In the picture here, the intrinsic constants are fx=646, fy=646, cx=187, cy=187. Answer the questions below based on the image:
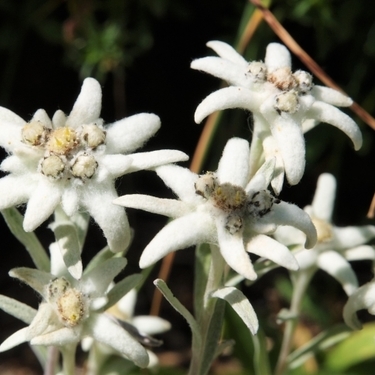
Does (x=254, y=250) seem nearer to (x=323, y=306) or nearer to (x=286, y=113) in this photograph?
(x=286, y=113)

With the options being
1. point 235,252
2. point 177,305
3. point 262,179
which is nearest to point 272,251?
point 235,252

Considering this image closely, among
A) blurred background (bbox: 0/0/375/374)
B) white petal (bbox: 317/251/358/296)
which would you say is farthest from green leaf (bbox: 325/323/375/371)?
white petal (bbox: 317/251/358/296)

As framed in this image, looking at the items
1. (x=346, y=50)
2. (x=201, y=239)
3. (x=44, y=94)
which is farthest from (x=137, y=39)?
(x=201, y=239)

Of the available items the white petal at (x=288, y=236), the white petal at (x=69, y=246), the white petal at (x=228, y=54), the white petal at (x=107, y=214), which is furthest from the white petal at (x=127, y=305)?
the white petal at (x=228, y=54)

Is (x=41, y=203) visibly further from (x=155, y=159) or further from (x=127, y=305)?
(x=127, y=305)

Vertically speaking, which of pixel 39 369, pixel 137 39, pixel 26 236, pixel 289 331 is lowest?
pixel 39 369

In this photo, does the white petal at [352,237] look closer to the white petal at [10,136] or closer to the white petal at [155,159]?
the white petal at [155,159]
